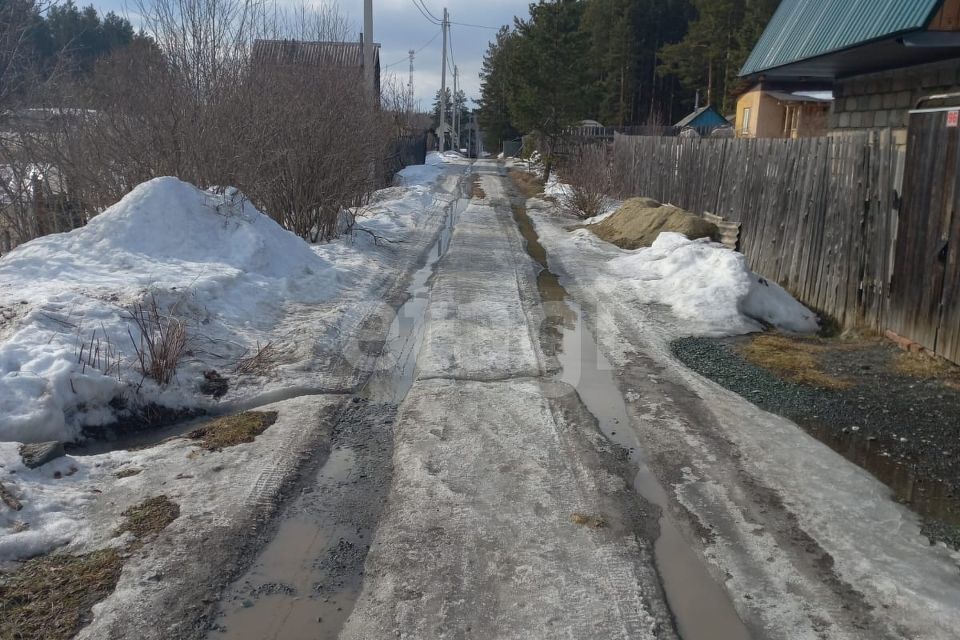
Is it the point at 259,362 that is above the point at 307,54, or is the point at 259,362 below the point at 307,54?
below

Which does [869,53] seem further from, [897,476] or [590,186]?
[590,186]

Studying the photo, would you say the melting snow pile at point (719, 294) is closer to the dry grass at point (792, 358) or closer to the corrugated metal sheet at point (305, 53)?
the dry grass at point (792, 358)

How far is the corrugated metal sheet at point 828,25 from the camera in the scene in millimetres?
7852

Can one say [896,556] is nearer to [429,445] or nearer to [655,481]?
[655,481]

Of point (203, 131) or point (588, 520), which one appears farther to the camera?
point (203, 131)

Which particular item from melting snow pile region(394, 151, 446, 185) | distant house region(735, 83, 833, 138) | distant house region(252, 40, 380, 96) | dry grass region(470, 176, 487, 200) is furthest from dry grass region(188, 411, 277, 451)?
distant house region(735, 83, 833, 138)

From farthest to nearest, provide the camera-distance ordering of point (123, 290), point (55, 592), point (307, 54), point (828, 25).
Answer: point (307, 54) < point (828, 25) < point (123, 290) < point (55, 592)

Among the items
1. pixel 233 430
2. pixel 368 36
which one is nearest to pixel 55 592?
pixel 233 430

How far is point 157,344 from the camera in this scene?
6.14 metres

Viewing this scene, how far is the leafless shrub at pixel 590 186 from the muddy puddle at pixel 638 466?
31.9 ft

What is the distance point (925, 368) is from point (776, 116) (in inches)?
1201

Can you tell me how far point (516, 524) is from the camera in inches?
164

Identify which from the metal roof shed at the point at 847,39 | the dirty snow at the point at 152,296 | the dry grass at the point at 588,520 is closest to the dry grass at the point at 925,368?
the metal roof shed at the point at 847,39

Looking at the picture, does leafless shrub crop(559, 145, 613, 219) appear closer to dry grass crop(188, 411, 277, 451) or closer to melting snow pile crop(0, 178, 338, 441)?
melting snow pile crop(0, 178, 338, 441)
